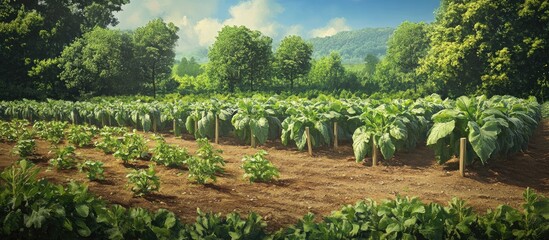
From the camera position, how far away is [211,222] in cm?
281

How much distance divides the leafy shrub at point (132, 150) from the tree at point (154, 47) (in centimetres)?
2782

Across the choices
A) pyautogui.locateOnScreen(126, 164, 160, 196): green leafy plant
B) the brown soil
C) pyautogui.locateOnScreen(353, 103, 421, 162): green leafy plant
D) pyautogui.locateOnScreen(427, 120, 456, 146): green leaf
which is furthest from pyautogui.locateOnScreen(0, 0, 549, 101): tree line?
pyautogui.locateOnScreen(126, 164, 160, 196): green leafy plant

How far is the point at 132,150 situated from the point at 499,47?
25.7 metres

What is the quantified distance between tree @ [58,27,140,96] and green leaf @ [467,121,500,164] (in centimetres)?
3198

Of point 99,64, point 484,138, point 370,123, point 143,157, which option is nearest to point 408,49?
point 99,64

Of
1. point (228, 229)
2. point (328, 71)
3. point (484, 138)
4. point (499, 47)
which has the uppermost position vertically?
point (328, 71)

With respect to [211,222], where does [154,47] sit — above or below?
above

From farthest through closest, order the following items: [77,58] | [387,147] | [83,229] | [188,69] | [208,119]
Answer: [188,69], [77,58], [208,119], [387,147], [83,229]

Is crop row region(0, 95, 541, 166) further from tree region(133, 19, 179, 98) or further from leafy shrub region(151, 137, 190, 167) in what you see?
tree region(133, 19, 179, 98)

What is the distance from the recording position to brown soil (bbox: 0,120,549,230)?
474 cm

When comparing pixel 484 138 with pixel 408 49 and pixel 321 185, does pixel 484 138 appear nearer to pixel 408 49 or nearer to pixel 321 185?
pixel 321 185

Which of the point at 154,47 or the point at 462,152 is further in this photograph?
the point at 154,47

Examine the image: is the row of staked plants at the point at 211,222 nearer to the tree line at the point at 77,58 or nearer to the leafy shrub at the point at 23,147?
the leafy shrub at the point at 23,147

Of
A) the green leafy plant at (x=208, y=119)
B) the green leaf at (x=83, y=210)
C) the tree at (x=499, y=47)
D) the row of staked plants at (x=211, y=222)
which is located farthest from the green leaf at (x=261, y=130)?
the tree at (x=499, y=47)
